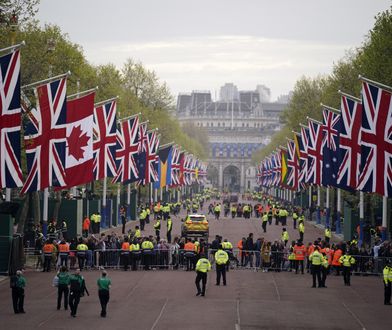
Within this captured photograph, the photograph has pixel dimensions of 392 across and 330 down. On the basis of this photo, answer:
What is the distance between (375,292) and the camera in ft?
118

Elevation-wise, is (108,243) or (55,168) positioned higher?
(55,168)

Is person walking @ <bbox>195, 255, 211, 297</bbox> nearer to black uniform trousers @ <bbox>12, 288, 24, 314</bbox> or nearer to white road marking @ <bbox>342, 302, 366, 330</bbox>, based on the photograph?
white road marking @ <bbox>342, 302, 366, 330</bbox>

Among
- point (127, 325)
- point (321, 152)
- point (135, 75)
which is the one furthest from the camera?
point (135, 75)

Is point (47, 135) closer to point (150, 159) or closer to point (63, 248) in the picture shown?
point (63, 248)

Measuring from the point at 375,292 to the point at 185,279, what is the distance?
680 centimetres

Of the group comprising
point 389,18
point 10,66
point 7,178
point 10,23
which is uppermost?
point 389,18

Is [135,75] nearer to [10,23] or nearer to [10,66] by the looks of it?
[10,23]

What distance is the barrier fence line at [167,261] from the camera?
42.0 m

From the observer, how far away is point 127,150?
63.5m

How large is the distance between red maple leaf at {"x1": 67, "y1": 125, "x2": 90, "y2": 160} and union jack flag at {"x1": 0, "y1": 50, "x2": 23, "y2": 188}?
9.59 m

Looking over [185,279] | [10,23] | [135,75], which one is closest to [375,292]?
[185,279]

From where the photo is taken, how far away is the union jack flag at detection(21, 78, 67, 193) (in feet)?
128

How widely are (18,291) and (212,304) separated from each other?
18.8 feet

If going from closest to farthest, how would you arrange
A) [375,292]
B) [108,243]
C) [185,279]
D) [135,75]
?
[375,292] < [185,279] < [108,243] < [135,75]
